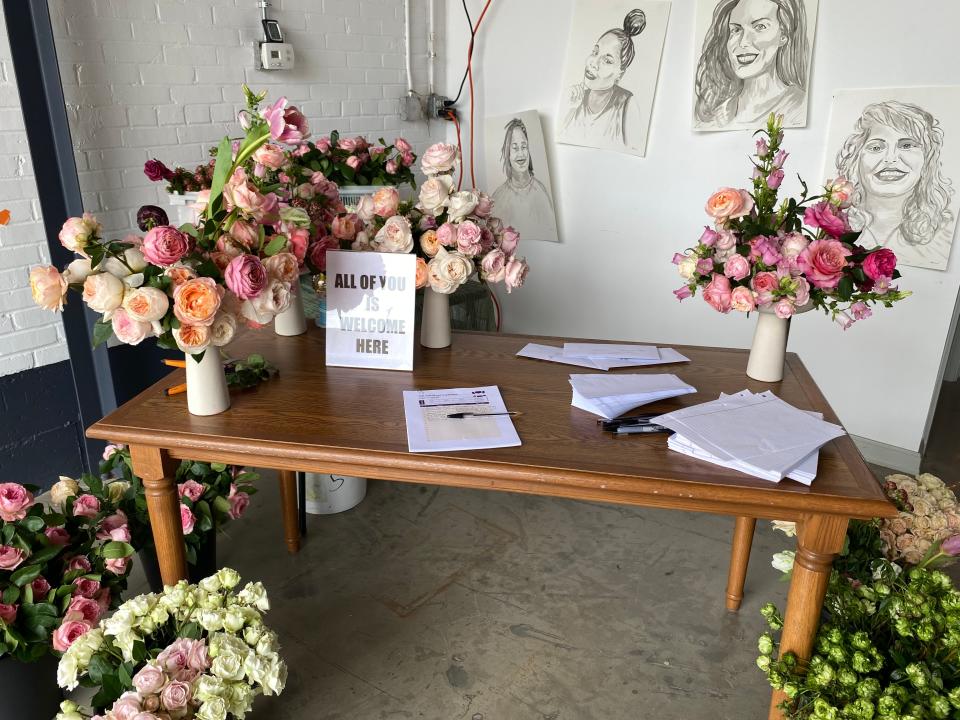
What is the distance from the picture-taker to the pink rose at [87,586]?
168cm

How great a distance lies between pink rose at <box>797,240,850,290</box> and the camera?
1.55 m

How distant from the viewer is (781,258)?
1605 mm

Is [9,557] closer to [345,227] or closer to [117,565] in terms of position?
[117,565]

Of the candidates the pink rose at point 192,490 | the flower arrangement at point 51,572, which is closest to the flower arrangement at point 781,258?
the pink rose at point 192,490

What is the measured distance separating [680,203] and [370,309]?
2.04 meters

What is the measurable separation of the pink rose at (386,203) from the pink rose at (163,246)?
23.2 inches

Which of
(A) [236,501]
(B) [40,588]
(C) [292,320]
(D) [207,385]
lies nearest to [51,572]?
(B) [40,588]

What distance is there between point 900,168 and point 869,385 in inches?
34.7

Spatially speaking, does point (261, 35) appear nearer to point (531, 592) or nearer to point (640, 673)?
point (531, 592)

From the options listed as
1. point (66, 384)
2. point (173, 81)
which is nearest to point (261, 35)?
point (173, 81)

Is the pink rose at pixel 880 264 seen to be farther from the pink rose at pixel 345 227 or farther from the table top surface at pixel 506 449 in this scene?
the pink rose at pixel 345 227

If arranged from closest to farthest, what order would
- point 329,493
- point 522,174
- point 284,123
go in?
1. point 284,123
2. point 329,493
3. point 522,174

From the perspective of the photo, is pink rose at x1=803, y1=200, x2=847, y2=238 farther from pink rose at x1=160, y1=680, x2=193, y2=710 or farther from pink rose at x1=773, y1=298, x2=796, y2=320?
pink rose at x1=160, y1=680, x2=193, y2=710

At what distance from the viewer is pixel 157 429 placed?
1.50 meters
